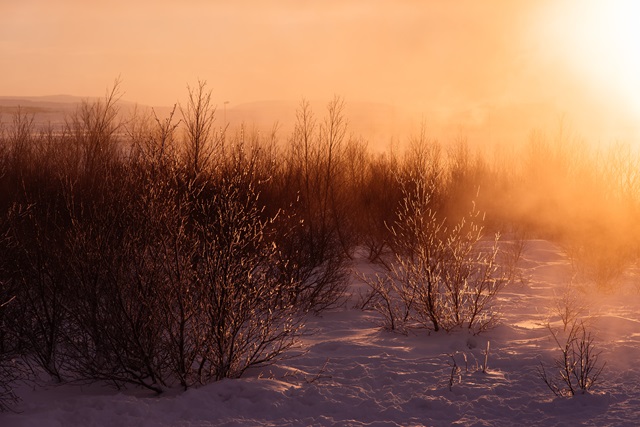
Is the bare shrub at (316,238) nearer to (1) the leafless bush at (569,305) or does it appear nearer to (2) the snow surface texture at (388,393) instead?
(2) the snow surface texture at (388,393)

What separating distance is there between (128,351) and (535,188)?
1658 centimetres

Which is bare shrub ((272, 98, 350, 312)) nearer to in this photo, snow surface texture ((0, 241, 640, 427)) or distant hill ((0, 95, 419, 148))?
snow surface texture ((0, 241, 640, 427))

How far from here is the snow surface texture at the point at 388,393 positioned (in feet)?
19.1

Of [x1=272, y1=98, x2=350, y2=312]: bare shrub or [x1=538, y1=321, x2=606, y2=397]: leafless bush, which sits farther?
[x1=272, y1=98, x2=350, y2=312]: bare shrub

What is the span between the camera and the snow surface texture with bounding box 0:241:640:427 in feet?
19.1

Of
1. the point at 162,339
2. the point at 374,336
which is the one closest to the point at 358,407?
the point at 162,339

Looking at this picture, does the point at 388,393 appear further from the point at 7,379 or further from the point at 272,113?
the point at 272,113

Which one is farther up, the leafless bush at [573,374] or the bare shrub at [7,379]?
the leafless bush at [573,374]

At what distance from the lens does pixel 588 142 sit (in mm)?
21953

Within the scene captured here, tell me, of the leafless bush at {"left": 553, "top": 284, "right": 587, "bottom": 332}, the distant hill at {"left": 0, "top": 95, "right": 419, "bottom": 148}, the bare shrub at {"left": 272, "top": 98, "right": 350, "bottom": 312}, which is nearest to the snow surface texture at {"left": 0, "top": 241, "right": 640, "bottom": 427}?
the leafless bush at {"left": 553, "top": 284, "right": 587, "bottom": 332}

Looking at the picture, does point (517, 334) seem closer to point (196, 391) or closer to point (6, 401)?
point (196, 391)

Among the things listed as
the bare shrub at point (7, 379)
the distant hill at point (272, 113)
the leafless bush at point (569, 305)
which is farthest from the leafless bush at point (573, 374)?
the distant hill at point (272, 113)

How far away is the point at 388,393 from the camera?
641 cm

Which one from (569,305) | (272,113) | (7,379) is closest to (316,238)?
(569,305)
